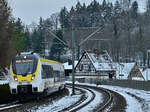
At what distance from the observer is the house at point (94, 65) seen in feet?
254

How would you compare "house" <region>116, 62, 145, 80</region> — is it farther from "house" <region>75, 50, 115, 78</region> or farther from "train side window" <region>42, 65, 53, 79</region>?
"train side window" <region>42, 65, 53, 79</region>

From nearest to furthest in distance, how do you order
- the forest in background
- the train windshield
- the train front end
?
the train front end
the train windshield
the forest in background

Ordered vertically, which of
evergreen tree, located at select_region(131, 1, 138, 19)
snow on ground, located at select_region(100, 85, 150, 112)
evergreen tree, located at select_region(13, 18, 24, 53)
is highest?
evergreen tree, located at select_region(131, 1, 138, 19)

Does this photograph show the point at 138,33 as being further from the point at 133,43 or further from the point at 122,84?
the point at 122,84

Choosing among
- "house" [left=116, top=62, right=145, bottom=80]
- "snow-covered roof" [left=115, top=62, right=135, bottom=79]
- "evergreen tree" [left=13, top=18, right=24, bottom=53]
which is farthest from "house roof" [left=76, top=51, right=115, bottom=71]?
"evergreen tree" [left=13, top=18, right=24, bottom=53]

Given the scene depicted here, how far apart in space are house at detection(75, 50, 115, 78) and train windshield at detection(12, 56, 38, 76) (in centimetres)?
5581

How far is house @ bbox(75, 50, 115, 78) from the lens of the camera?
7756 cm

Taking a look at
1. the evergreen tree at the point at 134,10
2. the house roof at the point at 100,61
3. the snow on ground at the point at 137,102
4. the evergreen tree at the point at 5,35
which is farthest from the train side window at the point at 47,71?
the evergreen tree at the point at 134,10

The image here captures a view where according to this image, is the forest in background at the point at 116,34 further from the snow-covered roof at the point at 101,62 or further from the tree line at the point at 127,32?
the snow-covered roof at the point at 101,62

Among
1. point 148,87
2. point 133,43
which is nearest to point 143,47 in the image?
point 133,43

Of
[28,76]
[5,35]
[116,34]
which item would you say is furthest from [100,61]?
[28,76]

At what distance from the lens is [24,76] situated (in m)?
20.3

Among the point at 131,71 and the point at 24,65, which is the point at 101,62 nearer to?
the point at 131,71

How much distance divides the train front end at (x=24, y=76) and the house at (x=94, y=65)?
184ft
